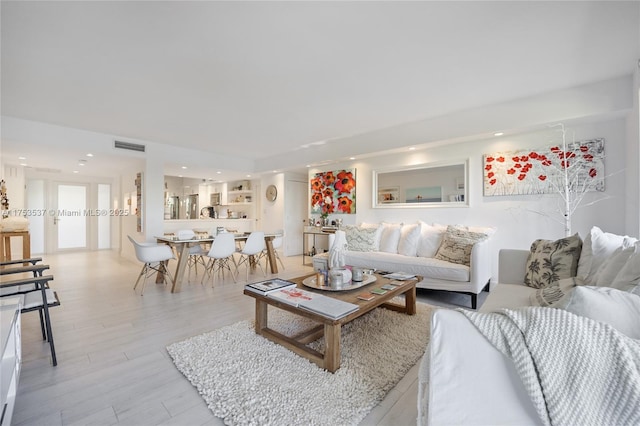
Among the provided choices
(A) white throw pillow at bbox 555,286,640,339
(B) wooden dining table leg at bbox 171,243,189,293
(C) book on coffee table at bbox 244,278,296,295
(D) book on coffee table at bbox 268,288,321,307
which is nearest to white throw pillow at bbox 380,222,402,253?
(C) book on coffee table at bbox 244,278,296,295

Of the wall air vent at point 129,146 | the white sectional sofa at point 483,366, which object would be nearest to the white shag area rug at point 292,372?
the white sectional sofa at point 483,366

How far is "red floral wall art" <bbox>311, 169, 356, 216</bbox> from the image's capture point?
575 centimetres

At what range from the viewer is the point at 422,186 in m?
4.79

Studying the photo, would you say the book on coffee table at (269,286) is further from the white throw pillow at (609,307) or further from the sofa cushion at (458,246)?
the sofa cushion at (458,246)

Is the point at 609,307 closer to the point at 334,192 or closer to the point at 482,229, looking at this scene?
the point at 482,229

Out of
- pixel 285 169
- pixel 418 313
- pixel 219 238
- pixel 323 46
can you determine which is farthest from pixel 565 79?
pixel 285 169

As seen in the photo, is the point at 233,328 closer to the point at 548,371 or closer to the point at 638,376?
the point at 548,371

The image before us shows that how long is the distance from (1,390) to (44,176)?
866 centimetres

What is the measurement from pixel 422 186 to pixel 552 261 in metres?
2.66

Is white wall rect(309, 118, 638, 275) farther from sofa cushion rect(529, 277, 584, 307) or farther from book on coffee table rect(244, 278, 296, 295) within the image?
book on coffee table rect(244, 278, 296, 295)

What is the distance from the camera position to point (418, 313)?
2926 mm

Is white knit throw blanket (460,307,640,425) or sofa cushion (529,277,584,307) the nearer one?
white knit throw blanket (460,307,640,425)

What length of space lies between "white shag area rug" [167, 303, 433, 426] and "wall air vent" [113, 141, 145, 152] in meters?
4.33

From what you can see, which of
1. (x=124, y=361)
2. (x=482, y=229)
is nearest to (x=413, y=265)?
(x=482, y=229)
